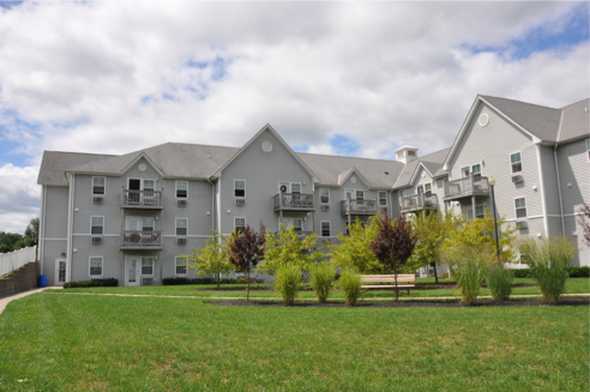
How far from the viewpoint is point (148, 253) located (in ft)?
123

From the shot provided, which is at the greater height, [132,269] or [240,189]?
[240,189]

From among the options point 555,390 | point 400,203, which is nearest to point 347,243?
point 400,203

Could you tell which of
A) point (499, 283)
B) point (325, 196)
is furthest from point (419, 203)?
point (499, 283)

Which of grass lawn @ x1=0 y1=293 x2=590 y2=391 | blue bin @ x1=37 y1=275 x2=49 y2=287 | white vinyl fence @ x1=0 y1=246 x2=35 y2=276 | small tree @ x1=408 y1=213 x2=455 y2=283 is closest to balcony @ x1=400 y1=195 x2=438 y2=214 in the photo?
small tree @ x1=408 y1=213 x2=455 y2=283

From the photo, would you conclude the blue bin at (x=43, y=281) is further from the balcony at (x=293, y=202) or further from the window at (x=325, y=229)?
the window at (x=325, y=229)

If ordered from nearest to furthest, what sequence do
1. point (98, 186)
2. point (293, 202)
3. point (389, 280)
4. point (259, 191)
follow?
point (389, 280) < point (98, 186) < point (293, 202) < point (259, 191)

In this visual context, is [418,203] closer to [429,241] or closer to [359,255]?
[429,241]

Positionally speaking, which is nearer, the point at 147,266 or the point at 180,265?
the point at 147,266

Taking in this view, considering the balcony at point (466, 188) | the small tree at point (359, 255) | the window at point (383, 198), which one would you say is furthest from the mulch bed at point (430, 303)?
the window at point (383, 198)

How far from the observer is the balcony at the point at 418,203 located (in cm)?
4050

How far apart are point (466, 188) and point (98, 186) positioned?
26.8m

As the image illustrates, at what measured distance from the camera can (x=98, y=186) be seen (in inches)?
1452

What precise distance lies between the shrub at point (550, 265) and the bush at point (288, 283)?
23.9 ft

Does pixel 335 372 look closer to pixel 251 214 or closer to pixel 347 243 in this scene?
pixel 347 243
